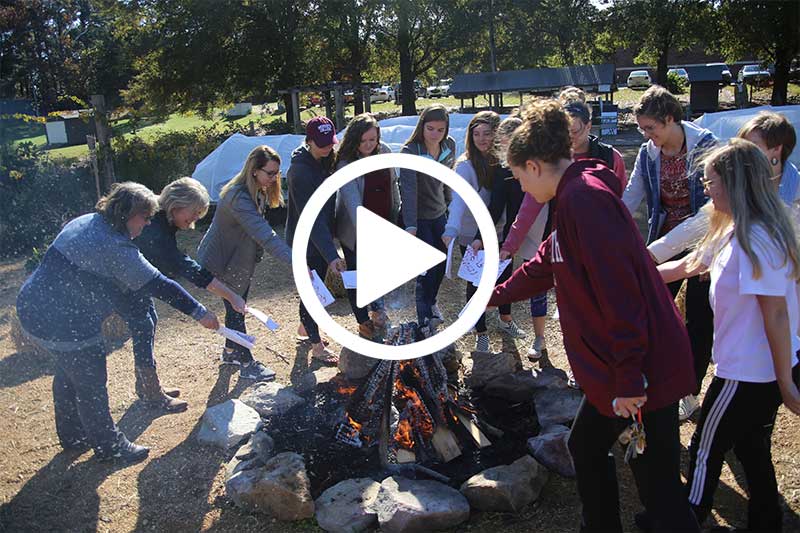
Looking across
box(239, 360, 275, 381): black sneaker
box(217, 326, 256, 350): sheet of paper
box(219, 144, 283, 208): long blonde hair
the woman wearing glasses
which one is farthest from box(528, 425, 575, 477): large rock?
box(219, 144, 283, 208): long blonde hair

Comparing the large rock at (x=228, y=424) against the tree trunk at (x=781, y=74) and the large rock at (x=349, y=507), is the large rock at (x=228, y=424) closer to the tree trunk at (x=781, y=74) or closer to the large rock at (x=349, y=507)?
the large rock at (x=349, y=507)

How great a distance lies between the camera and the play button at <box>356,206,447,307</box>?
4.98 m

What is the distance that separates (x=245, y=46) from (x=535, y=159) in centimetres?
2015

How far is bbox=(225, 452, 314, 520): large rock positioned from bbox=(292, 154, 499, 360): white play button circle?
775 mm

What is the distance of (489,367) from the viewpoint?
4426 millimetres

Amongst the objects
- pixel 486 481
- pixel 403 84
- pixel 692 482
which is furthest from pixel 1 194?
pixel 403 84

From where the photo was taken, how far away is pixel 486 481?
3.29 metres

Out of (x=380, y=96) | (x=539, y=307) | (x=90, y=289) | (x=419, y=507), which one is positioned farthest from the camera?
(x=380, y=96)

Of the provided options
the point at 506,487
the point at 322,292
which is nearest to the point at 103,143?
the point at 322,292

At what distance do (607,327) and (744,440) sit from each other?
109 centimetres

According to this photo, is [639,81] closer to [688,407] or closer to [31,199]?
[31,199]

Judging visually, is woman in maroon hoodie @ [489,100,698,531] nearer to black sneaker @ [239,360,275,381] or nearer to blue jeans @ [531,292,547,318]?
blue jeans @ [531,292,547,318]

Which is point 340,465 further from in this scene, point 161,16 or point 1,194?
point 161,16

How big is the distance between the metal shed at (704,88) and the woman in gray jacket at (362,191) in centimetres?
2104
